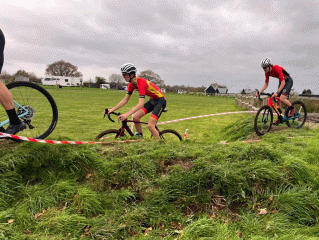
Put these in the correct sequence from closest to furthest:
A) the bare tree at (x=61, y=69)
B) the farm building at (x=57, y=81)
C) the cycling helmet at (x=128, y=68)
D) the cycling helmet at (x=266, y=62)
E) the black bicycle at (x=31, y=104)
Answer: the black bicycle at (x=31, y=104)
the cycling helmet at (x=128, y=68)
the cycling helmet at (x=266, y=62)
the farm building at (x=57, y=81)
the bare tree at (x=61, y=69)

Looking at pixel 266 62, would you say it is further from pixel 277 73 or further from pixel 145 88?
pixel 145 88

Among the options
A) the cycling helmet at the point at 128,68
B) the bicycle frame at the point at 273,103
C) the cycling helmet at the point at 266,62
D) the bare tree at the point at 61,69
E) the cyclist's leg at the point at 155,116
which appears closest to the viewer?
the cycling helmet at the point at 128,68

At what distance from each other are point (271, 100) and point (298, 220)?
5.88 m

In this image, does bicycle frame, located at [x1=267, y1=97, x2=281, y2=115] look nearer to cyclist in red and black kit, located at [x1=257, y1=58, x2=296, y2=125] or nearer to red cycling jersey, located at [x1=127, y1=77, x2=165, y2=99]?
cyclist in red and black kit, located at [x1=257, y1=58, x2=296, y2=125]

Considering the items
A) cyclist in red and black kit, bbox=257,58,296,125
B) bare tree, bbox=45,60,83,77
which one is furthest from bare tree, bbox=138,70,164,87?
cyclist in red and black kit, bbox=257,58,296,125

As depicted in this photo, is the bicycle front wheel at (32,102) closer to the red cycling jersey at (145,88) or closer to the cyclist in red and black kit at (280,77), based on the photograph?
the red cycling jersey at (145,88)

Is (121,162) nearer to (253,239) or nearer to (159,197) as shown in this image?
(159,197)

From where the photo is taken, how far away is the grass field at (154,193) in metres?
2.42

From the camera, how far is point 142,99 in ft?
17.3

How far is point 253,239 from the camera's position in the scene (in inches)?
89.0

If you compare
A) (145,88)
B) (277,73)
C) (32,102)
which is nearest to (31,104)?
(32,102)

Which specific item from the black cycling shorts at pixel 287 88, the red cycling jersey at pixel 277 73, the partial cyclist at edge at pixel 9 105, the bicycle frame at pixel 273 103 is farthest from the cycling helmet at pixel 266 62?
the partial cyclist at edge at pixel 9 105

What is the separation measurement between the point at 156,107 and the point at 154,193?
→ 315 cm

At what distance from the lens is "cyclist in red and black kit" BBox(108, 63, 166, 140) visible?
17.1ft
